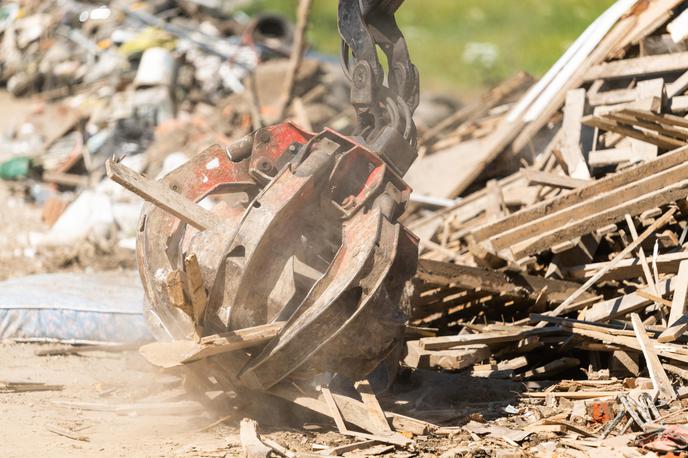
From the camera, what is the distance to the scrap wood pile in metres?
5.92

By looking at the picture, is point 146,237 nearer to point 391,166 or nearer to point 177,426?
point 177,426

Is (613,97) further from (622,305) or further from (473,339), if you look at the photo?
(473,339)

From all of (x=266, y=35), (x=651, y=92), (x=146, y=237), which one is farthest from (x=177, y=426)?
(x=266, y=35)

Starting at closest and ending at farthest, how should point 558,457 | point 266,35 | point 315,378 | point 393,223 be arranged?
point 558,457, point 393,223, point 315,378, point 266,35

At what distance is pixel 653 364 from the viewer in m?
5.97

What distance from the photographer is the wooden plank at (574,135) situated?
27.1 feet

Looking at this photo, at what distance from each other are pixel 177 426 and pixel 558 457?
2376 millimetres

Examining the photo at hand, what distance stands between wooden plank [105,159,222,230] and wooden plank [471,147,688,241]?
2.33 meters

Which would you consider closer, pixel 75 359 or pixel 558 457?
pixel 558 457

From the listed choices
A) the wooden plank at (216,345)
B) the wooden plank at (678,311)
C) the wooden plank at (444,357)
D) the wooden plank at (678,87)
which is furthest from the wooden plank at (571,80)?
the wooden plank at (216,345)

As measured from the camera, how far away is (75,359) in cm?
761

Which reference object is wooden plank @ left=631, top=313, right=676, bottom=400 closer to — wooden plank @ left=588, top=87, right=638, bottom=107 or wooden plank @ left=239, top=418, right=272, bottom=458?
wooden plank @ left=239, top=418, right=272, bottom=458

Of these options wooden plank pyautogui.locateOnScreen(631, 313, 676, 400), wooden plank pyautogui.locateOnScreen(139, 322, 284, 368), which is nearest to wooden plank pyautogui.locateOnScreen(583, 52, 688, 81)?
wooden plank pyautogui.locateOnScreen(631, 313, 676, 400)

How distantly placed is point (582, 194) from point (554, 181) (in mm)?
680
